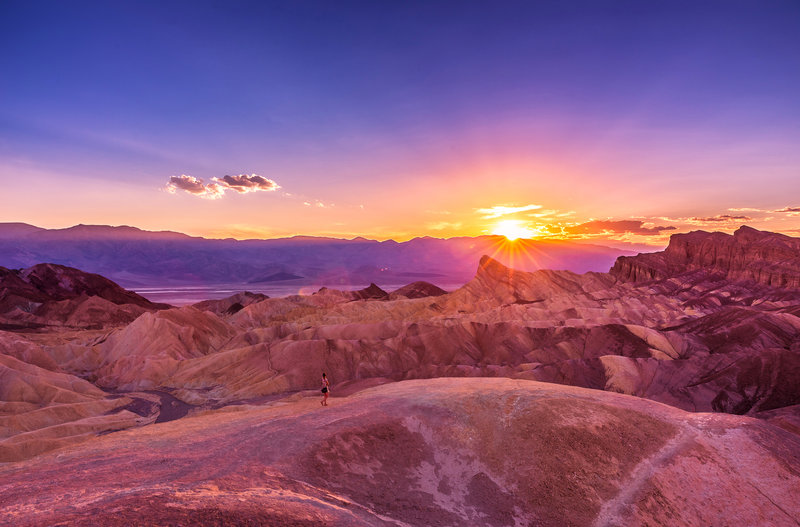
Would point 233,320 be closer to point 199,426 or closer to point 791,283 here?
point 199,426

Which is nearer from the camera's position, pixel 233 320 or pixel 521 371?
pixel 521 371

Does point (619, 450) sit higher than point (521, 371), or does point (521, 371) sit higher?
point (619, 450)

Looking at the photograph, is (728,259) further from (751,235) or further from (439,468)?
(439,468)

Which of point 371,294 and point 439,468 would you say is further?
point 371,294

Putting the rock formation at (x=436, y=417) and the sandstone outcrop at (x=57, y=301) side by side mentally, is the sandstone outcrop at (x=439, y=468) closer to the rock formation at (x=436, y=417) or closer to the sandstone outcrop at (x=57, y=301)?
the rock formation at (x=436, y=417)

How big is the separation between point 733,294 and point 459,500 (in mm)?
106943

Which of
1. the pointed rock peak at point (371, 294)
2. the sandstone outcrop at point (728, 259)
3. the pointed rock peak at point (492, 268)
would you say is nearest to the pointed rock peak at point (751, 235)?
the sandstone outcrop at point (728, 259)

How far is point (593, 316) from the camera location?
258 ft

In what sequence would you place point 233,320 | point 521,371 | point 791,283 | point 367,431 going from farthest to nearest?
1. point 233,320
2. point 791,283
3. point 521,371
4. point 367,431

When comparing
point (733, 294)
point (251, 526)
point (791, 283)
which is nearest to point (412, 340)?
point (251, 526)

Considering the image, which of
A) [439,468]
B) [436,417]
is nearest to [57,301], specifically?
[436,417]

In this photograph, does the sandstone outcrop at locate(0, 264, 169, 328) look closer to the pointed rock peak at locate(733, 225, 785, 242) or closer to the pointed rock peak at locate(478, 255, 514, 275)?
the pointed rock peak at locate(478, 255, 514, 275)

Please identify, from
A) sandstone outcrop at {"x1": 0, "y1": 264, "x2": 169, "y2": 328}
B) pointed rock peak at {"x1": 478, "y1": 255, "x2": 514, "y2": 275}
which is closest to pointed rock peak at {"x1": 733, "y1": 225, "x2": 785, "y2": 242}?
pointed rock peak at {"x1": 478, "y1": 255, "x2": 514, "y2": 275}

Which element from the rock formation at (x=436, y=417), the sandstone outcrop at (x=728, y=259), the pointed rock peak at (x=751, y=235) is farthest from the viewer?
the pointed rock peak at (x=751, y=235)
